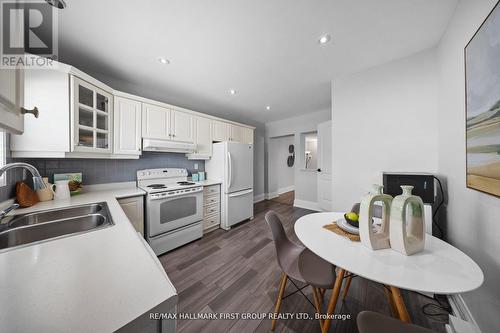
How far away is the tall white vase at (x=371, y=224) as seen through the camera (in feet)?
3.02

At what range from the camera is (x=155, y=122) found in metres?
2.42

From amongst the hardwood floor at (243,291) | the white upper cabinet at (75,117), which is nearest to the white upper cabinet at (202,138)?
the white upper cabinet at (75,117)

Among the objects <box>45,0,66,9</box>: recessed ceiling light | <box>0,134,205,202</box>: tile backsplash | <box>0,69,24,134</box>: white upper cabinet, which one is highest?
<box>45,0,66,9</box>: recessed ceiling light

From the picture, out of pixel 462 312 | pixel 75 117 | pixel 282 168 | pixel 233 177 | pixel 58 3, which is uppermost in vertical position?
pixel 58 3

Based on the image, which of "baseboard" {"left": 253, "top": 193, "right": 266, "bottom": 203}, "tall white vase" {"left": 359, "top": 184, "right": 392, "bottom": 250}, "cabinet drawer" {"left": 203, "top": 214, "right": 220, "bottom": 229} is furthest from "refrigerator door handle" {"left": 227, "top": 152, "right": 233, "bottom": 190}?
"tall white vase" {"left": 359, "top": 184, "right": 392, "bottom": 250}

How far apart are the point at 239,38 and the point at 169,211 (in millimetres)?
2268

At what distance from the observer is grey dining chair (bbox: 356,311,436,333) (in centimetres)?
64

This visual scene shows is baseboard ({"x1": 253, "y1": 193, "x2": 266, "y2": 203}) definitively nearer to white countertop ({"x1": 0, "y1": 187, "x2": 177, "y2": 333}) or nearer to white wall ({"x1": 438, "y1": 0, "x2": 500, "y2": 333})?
white wall ({"x1": 438, "y1": 0, "x2": 500, "y2": 333})

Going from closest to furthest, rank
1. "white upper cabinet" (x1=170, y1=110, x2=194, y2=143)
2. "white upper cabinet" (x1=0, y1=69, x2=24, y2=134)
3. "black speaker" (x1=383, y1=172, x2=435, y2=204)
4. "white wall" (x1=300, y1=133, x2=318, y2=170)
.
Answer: "white upper cabinet" (x1=0, y1=69, x2=24, y2=134)
"black speaker" (x1=383, y1=172, x2=435, y2=204)
"white upper cabinet" (x1=170, y1=110, x2=194, y2=143)
"white wall" (x1=300, y1=133, x2=318, y2=170)

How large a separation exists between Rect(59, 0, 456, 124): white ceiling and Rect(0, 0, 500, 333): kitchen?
0.7 inches

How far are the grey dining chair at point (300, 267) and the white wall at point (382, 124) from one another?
1.40 meters

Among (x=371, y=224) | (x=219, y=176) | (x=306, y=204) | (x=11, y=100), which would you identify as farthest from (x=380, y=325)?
(x=306, y=204)

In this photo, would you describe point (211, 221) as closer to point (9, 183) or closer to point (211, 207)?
point (211, 207)

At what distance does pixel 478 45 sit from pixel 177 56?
2.53 m
